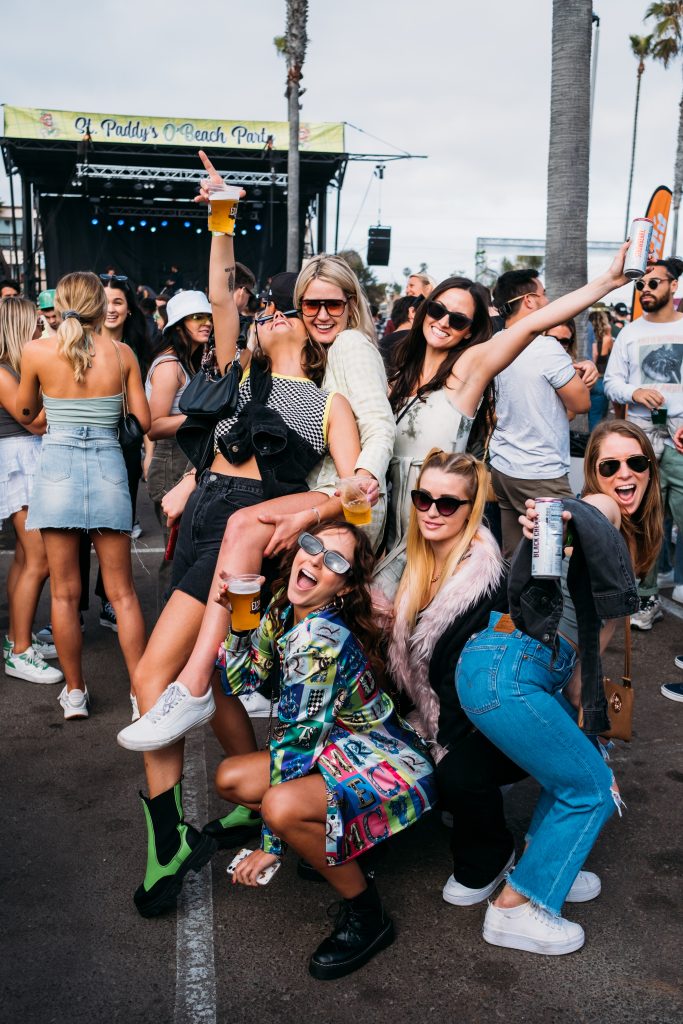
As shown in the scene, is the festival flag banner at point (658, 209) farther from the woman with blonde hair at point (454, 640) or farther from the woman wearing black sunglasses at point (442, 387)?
the woman with blonde hair at point (454, 640)

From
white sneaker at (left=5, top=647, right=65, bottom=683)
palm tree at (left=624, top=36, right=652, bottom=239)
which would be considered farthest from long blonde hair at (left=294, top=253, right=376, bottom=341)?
palm tree at (left=624, top=36, right=652, bottom=239)

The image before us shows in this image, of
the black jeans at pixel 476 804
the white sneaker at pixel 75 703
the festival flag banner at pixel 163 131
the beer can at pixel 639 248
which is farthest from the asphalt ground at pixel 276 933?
the festival flag banner at pixel 163 131

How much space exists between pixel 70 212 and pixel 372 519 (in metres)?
26.4

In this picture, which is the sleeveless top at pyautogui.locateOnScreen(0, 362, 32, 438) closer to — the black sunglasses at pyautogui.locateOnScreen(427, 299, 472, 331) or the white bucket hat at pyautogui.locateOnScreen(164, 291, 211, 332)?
the white bucket hat at pyautogui.locateOnScreen(164, 291, 211, 332)

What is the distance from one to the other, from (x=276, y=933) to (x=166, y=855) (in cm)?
42

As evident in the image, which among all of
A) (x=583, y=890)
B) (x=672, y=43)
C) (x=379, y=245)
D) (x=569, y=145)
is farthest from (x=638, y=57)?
(x=583, y=890)

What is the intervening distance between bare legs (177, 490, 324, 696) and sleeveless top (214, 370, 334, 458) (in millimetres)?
313

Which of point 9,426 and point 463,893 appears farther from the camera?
point 9,426

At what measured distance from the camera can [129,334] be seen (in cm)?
625

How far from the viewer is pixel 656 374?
233 inches

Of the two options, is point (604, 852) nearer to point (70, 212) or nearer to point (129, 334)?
point (129, 334)

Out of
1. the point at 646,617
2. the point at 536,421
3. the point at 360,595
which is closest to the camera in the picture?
the point at 360,595

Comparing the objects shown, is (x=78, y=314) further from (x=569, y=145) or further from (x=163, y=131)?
(x=163, y=131)

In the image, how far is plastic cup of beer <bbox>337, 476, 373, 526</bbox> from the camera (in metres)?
3.00
